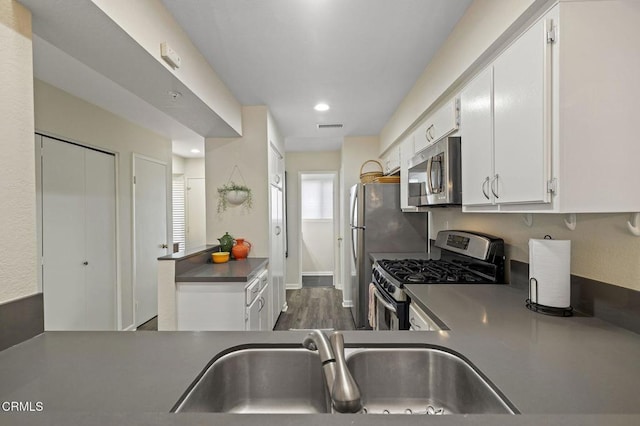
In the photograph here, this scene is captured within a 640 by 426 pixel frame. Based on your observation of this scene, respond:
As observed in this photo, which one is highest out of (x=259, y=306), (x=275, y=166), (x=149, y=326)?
(x=275, y=166)

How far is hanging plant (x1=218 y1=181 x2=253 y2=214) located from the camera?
9.96 feet

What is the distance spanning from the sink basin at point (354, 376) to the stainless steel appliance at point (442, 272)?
31.6 inches

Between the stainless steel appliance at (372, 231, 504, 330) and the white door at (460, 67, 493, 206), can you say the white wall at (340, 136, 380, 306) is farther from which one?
the white door at (460, 67, 493, 206)

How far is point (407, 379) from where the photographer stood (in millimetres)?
959

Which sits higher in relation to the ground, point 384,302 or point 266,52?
point 266,52

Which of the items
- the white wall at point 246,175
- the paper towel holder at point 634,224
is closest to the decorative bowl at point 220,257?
the white wall at point 246,175

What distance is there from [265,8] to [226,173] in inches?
71.0

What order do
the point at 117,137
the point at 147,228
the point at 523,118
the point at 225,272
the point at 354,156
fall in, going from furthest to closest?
the point at 354,156 → the point at 147,228 → the point at 117,137 → the point at 225,272 → the point at 523,118

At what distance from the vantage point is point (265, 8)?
1.66 meters

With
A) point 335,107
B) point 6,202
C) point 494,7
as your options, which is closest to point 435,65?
point 494,7

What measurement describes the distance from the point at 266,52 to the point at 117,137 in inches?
89.8

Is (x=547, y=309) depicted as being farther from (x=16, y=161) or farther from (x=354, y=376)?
(x=16, y=161)

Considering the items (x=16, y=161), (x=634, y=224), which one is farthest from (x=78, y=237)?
(x=634, y=224)

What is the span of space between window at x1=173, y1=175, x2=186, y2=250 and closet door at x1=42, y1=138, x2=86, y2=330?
275cm
